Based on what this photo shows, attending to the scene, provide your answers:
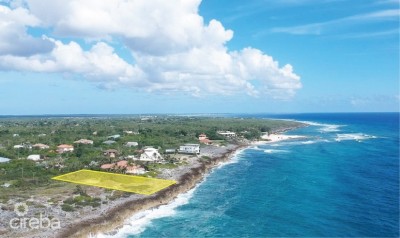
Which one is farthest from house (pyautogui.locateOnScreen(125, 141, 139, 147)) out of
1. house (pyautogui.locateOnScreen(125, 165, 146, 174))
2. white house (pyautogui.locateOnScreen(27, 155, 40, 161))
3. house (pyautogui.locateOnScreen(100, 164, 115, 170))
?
house (pyautogui.locateOnScreen(125, 165, 146, 174))

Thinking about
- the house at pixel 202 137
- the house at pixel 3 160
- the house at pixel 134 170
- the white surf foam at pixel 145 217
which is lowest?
the white surf foam at pixel 145 217

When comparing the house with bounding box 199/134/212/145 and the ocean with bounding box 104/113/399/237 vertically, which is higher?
the house with bounding box 199/134/212/145

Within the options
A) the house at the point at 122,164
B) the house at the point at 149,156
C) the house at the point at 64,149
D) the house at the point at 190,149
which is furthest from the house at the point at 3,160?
the house at the point at 190,149

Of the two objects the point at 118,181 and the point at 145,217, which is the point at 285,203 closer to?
the point at 145,217

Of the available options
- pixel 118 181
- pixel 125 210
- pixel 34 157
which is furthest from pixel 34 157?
pixel 125 210

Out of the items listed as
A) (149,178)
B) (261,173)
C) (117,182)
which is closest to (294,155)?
(261,173)

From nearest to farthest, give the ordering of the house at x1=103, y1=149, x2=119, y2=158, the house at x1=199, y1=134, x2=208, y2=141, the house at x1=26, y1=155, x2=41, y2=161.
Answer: the house at x1=26, y1=155, x2=41, y2=161 → the house at x1=103, y1=149, x2=119, y2=158 → the house at x1=199, y1=134, x2=208, y2=141

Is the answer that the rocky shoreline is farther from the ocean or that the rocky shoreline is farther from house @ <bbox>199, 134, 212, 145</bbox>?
house @ <bbox>199, 134, 212, 145</bbox>

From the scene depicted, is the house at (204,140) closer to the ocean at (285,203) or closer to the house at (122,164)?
the ocean at (285,203)
